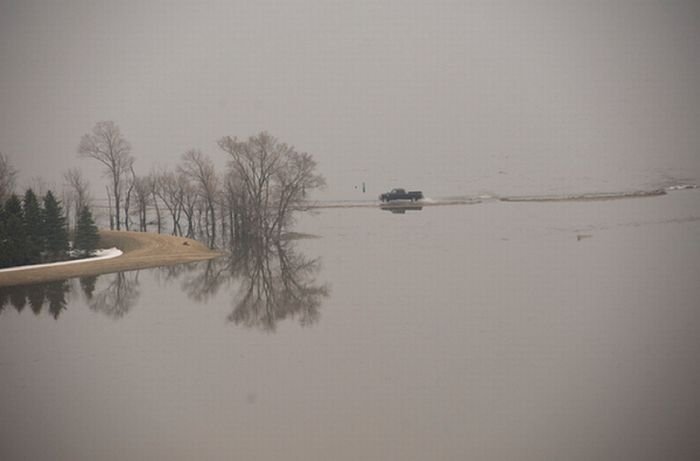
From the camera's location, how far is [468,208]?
160ft

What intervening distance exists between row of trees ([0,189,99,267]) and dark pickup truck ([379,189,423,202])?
27.3 metres

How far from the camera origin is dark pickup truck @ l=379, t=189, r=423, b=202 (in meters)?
52.3

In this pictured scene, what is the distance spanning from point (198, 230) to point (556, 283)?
89.7ft

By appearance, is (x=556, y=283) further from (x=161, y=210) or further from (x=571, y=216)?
(x=161, y=210)

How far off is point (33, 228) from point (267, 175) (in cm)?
1537

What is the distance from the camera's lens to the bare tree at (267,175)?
3972 cm

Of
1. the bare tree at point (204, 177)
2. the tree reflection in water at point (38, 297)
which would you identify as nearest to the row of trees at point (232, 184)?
the bare tree at point (204, 177)

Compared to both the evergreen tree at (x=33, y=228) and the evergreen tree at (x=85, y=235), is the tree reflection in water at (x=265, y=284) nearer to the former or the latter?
the evergreen tree at (x=85, y=235)

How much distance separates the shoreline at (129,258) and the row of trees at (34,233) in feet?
3.91

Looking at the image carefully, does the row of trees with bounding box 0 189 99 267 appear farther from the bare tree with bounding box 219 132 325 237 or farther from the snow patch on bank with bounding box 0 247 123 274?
the bare tree with bounding box 219 132 325 237

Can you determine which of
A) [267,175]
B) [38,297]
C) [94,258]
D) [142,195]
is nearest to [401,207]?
[267,175]

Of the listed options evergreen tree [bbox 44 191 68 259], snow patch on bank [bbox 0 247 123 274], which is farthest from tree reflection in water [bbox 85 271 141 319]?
evergreen tree [bbox 44 191 68 259]

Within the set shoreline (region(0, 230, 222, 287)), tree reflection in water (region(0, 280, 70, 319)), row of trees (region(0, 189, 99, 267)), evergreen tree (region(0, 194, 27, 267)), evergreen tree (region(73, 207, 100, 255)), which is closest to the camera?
tree reflection in water (region(0, 280, 70, 319))

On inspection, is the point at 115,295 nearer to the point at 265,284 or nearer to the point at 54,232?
the point at 265,284
